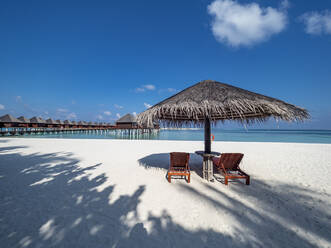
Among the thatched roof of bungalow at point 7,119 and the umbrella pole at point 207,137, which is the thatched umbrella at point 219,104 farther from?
the thatched roof of bungalow at point 7,119

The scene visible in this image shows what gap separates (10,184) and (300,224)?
714 cm

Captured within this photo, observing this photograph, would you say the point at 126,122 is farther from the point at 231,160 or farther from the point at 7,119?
the point at 231,160

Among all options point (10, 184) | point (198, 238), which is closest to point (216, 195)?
point (198, 238)

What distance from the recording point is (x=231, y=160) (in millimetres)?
3979

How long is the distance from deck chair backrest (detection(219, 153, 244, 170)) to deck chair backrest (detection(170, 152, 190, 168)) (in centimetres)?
104

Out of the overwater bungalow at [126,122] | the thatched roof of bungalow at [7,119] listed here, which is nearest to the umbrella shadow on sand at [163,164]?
the overwater bungalow at [126,122]

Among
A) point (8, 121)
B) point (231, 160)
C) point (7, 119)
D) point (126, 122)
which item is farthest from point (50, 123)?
point (231, 160)

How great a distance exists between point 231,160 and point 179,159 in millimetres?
1593

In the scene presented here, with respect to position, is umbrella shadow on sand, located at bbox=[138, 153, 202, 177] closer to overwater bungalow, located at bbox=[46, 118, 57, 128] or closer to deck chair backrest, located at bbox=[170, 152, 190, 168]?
deck chair backrest, located at bbox=[170, 152, 190, 168]

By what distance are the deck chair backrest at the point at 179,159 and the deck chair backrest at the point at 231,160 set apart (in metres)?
1.04

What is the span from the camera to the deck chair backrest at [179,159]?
4.20 m

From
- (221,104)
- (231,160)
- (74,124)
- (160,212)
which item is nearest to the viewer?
(160,212)

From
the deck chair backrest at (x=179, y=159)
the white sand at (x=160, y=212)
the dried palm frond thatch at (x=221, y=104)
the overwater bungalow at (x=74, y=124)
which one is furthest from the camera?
the overwater bungalow at (x=74, y=124)

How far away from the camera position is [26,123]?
106 ft
